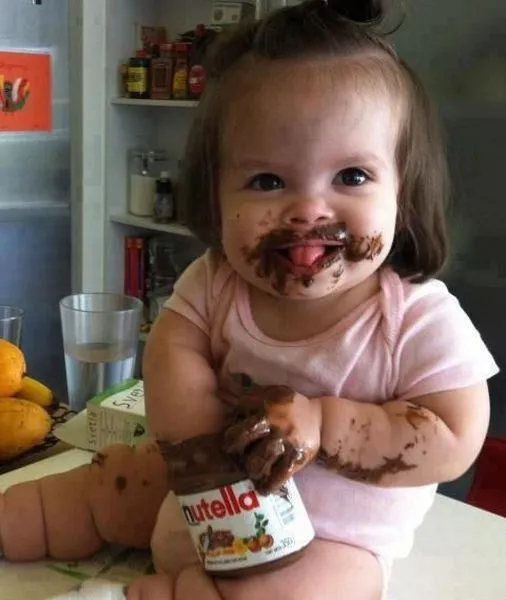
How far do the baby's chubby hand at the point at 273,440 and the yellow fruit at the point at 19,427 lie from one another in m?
0.36

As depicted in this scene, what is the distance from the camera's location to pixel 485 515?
774 millimetres

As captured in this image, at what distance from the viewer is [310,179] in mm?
539

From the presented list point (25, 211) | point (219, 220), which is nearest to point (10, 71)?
point (25, 211)

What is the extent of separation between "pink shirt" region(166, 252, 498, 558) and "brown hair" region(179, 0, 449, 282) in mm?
31

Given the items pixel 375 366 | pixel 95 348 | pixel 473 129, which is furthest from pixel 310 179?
pixel 473 129

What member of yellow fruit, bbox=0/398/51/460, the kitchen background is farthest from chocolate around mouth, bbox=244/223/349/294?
the kitchen background

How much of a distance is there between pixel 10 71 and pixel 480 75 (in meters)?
1.22

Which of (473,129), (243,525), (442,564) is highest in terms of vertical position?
(473,129)

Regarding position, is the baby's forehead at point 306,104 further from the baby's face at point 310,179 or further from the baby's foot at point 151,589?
the baby's foot at point 151,589

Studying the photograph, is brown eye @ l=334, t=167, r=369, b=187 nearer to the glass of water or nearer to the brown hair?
the brown hair

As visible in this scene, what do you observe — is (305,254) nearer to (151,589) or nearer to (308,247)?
(308,247)

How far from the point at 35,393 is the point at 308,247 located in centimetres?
49

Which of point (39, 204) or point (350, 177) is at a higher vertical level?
point (350, 177)

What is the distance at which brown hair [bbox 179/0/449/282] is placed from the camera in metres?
0.56
